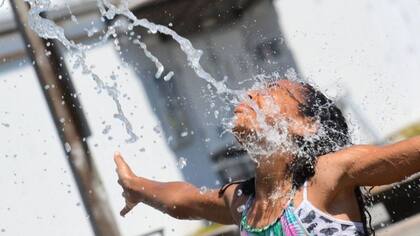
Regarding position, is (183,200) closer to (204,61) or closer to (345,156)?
(345,156)

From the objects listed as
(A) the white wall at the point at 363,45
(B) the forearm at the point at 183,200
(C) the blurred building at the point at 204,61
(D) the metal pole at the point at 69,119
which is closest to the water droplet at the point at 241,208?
(B) the forearm at the point at 183,200

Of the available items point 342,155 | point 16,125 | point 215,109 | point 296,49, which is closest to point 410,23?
point 296,49

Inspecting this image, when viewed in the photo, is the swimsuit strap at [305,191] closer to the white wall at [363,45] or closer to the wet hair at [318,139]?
the wet hair at [318,139]

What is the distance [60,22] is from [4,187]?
1431 millimetres

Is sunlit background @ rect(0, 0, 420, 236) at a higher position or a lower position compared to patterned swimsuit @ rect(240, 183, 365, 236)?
higher

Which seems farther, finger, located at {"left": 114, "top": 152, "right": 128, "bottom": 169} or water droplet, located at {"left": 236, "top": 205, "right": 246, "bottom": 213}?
finger, located at {"left": 114, "top": 152, "right": 128, "bottom": 169}

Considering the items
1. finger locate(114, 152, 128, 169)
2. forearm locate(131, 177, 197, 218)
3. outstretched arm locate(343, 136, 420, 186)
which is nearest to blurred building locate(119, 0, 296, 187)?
finger locate(114, 152, 128, 169)

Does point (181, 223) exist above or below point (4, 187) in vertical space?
below

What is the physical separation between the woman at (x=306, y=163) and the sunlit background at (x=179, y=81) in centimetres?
474

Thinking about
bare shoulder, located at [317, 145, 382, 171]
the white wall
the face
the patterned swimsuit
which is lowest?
the patterned swimsuit

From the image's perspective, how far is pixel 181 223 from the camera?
23.3 ft

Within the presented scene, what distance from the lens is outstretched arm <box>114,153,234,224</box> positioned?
85.4 inches

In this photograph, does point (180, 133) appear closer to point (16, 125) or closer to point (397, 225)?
point (16, 125)

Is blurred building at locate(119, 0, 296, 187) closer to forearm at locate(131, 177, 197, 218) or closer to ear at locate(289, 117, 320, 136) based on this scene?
forearm at locate(131, 177, 197, 218)
